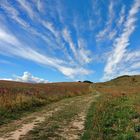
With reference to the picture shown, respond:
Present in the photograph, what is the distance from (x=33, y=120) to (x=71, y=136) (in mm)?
4534

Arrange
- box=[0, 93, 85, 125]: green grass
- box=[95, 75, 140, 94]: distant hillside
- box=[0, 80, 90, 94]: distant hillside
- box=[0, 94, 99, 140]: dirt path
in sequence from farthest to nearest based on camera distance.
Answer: box=[95, 75, 140, 94]: distant hillside, box=[0, 80, 90, 94]: distant hillside, box=[0, 93, 85, 125]: green grass, box=[0, 94, 99, 140]: dirt path

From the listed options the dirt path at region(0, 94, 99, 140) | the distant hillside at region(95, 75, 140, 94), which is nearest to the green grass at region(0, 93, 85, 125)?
the dirt path at region(0, 94, 99, 140)

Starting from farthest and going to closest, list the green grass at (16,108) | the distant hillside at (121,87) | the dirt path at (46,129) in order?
the distant hillside at (121,87)
the green grass at (16,108)
the dirt path at (46,129)

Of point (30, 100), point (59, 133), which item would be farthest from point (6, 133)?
point (30, 100)

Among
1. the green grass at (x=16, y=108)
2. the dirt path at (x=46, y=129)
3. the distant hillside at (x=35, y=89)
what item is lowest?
the dirt path at (x=46, y=129)

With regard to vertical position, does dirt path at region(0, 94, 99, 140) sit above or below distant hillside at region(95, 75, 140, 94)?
below

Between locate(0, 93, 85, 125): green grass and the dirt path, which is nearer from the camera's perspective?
the dirt path

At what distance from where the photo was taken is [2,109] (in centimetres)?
1889

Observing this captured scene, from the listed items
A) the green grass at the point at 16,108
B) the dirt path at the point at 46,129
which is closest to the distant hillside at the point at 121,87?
the green grass at the point at 16,108

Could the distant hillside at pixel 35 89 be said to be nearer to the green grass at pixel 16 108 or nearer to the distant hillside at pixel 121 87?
the green grass at pixel 16 108

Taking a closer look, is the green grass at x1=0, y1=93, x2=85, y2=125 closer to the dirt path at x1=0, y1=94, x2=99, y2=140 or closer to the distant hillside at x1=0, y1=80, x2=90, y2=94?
the dirt path at x1=0, y1=94, x2=99, y2=140

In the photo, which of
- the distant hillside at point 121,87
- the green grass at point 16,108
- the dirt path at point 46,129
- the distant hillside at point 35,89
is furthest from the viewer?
the distant hillside at point 121,87

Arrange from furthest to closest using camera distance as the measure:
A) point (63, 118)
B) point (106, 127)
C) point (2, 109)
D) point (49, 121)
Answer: point (2, 109), point (63, 118), point (49, 121), point (106, 127)

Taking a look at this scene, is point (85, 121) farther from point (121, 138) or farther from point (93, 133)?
point (121, 138)
